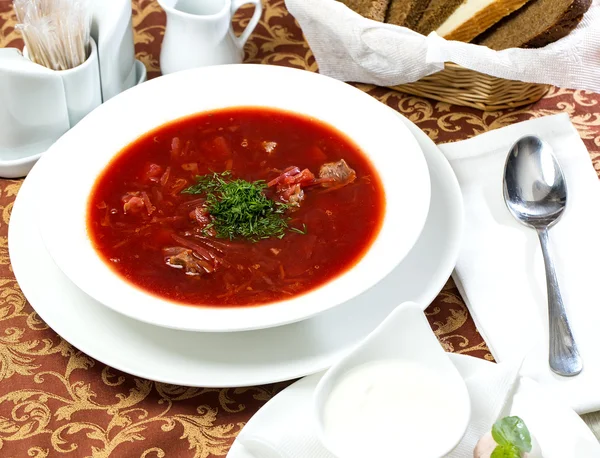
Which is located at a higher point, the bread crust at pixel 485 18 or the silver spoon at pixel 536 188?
the bread crust at pixel 485 18

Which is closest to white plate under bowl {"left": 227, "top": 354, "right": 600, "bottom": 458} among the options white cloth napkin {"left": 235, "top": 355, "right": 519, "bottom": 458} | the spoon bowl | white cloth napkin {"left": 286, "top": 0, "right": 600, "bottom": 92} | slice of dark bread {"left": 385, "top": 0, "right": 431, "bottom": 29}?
white cloth napkin {"left": 235, "top": 355, "right": 519, "bottom": 458}

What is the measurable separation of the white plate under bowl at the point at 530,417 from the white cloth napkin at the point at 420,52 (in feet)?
4.06

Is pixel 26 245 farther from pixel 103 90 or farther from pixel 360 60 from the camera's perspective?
pixel 360 60

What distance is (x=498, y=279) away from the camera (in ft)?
8.00

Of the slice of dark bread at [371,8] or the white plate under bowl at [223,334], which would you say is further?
the slice of dark bread at [371,8]

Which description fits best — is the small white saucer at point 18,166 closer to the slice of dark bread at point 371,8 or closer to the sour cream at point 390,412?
the slice of dark bread at point 371,8

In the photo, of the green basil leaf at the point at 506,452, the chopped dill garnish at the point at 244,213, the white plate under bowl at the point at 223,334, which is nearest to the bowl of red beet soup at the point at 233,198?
the chopped dill garnish at the point at 244,213

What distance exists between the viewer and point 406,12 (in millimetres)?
3170

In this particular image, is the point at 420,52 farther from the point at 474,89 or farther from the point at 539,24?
the point at 539,24

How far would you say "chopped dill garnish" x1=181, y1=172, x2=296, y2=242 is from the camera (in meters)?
2.33

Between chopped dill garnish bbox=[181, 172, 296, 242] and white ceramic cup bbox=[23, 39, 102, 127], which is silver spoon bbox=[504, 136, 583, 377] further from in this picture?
white ceramic cup bbox=[23, 39, 102, 127]

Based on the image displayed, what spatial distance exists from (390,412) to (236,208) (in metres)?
0.80

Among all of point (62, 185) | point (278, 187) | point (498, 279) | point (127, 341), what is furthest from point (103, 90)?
point (498, 279)

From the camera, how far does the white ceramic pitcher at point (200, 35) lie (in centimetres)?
299
